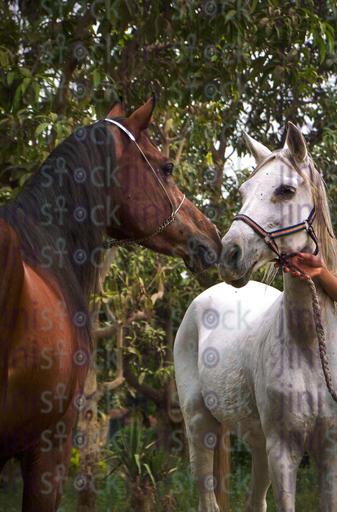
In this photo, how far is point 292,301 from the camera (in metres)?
2.46

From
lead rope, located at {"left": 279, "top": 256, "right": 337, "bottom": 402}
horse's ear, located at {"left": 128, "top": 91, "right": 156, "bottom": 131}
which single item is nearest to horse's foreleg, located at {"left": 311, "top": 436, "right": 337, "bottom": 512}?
lead rope, located at {"left": 279, "top": 256, "right": 337, "bottom": 402}

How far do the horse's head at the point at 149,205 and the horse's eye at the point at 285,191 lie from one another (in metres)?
0.34

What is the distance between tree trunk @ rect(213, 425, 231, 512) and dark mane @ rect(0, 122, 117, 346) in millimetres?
2644

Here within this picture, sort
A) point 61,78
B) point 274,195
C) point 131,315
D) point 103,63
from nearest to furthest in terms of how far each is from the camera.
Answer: point 274,195
point 61,78
point 103,63
point 131,315

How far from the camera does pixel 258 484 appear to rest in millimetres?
3342

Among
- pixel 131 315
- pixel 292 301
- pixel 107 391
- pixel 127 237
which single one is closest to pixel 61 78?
pixel 127 237

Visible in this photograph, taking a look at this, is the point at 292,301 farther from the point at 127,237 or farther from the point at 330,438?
the point at 127,237

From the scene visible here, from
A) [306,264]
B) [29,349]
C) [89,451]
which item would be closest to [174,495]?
[89,451]

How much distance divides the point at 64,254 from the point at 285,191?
3.31 ft

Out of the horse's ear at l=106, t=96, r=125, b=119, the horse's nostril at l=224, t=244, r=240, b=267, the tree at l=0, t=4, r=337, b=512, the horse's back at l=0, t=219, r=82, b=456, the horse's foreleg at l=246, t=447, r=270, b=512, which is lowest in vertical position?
the horse's foreleg at l=246, t=447, r=270, b=512

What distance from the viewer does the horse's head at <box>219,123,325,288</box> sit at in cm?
223

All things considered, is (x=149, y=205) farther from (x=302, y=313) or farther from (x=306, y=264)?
(x=302, y=313)

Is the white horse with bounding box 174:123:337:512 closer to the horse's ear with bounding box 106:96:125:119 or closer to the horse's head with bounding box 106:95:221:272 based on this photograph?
the horse's head with bounding box 106:95:221:272

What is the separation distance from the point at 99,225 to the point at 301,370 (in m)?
1.16
